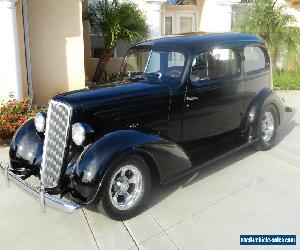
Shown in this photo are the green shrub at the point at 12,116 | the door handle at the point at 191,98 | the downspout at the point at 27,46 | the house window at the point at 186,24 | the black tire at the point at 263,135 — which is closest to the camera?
Answer: the door handle at the point at 191,98

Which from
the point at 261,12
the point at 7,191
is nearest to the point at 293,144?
the point at 7,191

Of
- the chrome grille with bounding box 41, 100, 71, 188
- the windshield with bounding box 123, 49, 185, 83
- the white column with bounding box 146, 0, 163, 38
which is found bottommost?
the chrome grille with bounding box 41, 100, 71, 188

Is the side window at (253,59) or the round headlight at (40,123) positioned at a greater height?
the side window at (253,59)

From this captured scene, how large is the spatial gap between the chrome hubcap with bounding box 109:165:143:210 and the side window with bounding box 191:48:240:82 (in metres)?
1.52

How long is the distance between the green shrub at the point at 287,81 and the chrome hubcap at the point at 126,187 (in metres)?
9.50

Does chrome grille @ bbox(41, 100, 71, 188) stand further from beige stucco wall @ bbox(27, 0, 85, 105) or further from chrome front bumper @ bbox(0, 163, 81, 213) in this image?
beige stucco wall @ bbox(27, 0, 85, 105)

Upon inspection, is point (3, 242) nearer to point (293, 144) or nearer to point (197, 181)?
point (197, 181)

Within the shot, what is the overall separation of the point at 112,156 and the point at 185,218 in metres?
1.12

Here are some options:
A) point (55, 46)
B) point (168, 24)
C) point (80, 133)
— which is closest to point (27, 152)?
point (80, 133)

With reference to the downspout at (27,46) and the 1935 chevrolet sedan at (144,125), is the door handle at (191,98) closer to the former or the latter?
the 1935 chevrolet sedan at (144,125)

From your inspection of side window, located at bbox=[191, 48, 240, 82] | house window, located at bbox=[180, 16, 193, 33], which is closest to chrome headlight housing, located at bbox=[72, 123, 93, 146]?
side window, located at bbox=[191, 48, 240, 82]

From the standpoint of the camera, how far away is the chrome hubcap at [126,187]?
3.89m


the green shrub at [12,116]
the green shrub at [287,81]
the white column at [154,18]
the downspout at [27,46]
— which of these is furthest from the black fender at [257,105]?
the white column at [154,18]

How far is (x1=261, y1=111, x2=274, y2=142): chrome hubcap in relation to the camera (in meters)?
6.05
